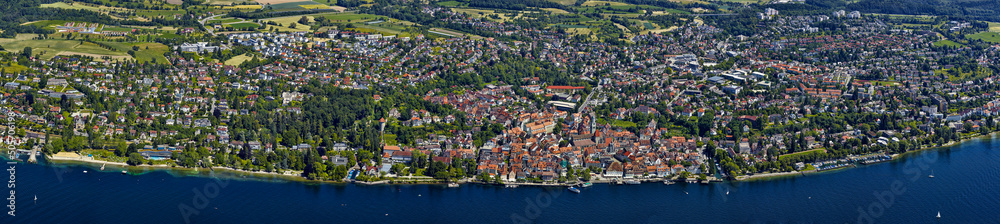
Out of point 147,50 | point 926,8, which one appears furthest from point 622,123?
point 926,8

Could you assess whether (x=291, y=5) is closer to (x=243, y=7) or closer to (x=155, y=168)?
(x=243, y=7)

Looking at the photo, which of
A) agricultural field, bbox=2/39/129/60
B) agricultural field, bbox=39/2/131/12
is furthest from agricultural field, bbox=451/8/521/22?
agricultural field, bbox=2/39/129/60

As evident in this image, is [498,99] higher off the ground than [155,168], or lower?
higher

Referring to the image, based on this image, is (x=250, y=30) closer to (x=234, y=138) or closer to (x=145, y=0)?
(x=145, y=0)

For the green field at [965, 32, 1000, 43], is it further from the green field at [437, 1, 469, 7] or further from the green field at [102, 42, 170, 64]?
the green field at [102, 42, 170, 64]

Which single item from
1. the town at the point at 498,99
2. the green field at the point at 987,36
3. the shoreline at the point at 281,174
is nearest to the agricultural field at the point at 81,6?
the town at the point at 498,99

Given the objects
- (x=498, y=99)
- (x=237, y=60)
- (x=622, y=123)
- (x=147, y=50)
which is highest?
(x=147, y=50)

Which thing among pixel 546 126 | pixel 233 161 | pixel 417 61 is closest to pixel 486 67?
pixel 417 61

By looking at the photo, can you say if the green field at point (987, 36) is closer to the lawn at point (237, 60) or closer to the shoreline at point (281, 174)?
the shoreline at point (281, 174)
